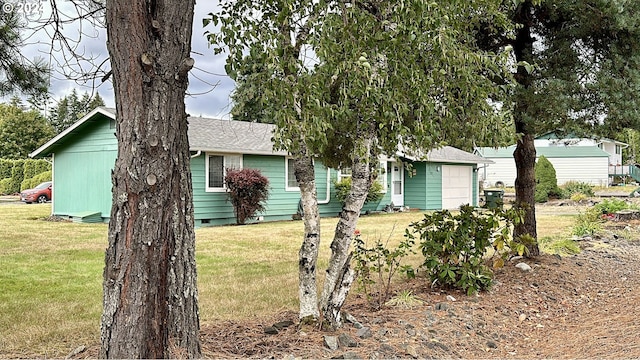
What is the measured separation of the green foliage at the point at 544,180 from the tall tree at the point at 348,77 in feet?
70.6

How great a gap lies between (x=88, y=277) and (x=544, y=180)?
22.2 meters

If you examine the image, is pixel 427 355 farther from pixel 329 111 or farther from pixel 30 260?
pixel 30 260

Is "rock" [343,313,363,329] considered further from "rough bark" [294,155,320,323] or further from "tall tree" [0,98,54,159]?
"tall tree" [0,98,54,159]

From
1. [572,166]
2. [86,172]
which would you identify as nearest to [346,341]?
[86,172]

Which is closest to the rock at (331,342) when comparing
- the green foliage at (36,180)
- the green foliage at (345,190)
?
the green foliage at (345,190)

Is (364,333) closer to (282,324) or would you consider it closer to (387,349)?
(387,349)

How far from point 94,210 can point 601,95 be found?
1351 centimetres

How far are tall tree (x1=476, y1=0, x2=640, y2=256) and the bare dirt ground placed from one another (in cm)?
127

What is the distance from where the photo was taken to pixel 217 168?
14.5 m

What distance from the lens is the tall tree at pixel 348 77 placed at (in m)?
3.48

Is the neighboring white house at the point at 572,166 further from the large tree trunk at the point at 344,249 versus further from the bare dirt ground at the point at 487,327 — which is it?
the large tree trunk at the point at 344,249

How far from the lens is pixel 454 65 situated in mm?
3887

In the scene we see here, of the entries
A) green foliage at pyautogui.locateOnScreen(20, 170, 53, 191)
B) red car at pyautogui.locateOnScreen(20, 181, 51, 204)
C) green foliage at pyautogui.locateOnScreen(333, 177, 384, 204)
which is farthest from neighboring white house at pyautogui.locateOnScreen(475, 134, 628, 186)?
green foliage at pyautogui.locateOnScreen(20, 170, 53, 191)

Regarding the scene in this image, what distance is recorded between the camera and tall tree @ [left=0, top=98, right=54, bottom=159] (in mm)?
34938
